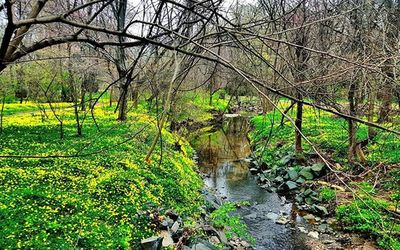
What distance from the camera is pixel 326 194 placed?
12.1m

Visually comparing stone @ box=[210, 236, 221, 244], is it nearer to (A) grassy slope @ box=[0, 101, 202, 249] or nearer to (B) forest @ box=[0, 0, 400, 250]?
(B) forest @ box=[0, 0, 400, 250]

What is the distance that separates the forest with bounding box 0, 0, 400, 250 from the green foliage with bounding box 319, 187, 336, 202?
56 mm

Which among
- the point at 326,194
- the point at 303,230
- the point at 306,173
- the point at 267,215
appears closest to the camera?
the point at 303,230

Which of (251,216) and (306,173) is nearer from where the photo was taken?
(251,216)

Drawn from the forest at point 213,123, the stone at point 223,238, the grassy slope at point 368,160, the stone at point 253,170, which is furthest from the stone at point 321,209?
the stone at point 253,170

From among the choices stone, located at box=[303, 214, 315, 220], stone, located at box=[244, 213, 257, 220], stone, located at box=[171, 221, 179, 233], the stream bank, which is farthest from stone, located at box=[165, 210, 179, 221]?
stone, located at box=[303, 214, 315, 220]

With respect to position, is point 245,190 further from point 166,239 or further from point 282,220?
point 166,239

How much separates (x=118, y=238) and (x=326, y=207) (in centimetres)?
771

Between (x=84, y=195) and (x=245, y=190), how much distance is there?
7418mm

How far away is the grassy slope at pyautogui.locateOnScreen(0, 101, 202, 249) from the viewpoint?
5.99 metres

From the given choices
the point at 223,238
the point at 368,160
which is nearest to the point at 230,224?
the point at 223,238

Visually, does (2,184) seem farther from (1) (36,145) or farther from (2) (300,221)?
(2) (300,221)

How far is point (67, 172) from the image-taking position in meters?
9.29

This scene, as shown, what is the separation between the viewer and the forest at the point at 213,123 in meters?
2.47
